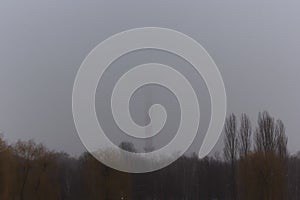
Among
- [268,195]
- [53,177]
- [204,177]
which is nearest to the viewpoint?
[268,195]

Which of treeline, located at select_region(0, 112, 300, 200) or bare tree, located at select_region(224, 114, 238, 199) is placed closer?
treeline, located at select_region(0, 112, 300, 200)

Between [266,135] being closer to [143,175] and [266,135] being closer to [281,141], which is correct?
[281,141]

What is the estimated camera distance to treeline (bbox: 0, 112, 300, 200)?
28.4 meters

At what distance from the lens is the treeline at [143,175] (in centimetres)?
2841

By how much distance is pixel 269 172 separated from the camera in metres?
28.6

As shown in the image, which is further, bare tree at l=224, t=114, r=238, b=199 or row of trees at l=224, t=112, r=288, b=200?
bare tree at l=224, t=114, r=238, b=199

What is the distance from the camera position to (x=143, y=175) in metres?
39.6

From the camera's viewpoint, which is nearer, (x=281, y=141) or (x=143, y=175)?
(x=281, y=141)

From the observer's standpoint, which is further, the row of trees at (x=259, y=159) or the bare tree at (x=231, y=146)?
the bare tree at (x=231, y=146)

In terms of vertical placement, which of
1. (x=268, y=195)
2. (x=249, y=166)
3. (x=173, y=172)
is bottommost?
(x=268, y=195)

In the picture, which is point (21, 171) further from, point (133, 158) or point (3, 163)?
point (133, 158)

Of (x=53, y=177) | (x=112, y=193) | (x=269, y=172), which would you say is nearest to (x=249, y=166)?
(x=269, y=172)

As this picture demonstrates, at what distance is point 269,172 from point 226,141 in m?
6.59

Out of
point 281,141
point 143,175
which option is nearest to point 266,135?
point 281,141
